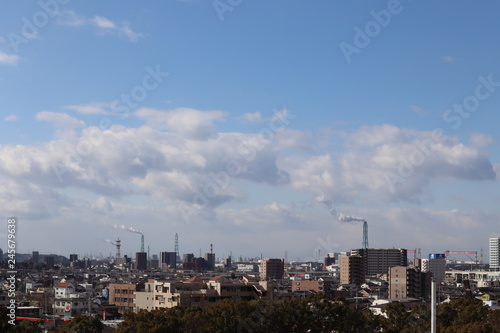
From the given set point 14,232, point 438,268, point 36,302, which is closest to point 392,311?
point 14,232

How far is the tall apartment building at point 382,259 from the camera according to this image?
524 ft

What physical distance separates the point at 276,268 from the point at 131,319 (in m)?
135

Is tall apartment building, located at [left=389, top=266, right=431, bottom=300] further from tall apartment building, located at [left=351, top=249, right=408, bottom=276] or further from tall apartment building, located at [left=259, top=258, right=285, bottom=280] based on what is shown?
tall apartment building, located at [left=259, top=258, right=285, bottom=280]

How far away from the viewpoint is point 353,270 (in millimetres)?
124625

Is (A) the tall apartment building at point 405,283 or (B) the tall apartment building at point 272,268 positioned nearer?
(A) the tall apartment building at point 405,283

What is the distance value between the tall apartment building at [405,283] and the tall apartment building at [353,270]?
103 ft

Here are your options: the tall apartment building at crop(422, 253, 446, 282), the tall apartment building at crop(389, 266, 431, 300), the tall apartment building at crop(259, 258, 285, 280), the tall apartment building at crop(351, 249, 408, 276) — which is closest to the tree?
the tall apartment building at crop(389, 266, 431, 300)

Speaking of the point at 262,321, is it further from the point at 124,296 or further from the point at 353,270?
the point at 353,270

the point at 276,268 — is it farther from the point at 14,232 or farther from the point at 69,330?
the point at 14,232

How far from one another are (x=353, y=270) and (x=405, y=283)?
3505 cm

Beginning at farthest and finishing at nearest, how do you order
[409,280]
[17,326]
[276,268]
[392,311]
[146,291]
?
1. [276,268]
2. [409,280]
3. [146,291]
4. [392,311]
5. [17,326]

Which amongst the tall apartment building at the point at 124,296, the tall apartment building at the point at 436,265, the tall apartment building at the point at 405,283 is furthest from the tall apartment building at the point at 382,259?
the tall apartment building at the point at 124,296

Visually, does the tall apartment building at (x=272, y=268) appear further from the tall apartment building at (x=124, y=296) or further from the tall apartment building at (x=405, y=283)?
the tall apartment building at (x=124, y=296)

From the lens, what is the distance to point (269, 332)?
31.9 metres
